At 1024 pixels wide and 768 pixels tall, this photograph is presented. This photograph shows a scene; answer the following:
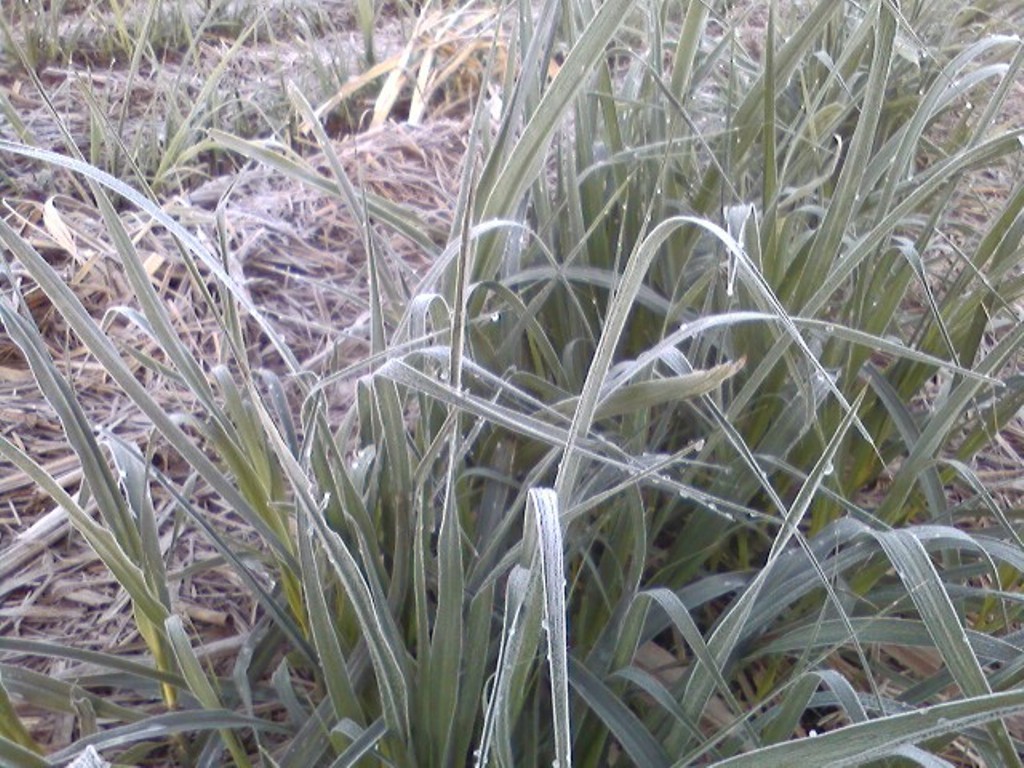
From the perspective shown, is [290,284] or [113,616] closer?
[113,616]

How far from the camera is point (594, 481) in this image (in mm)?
755

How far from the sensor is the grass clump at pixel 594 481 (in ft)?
2.01

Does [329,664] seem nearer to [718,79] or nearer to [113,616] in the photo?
[113,616]

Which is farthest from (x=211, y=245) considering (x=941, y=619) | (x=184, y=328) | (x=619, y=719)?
(x=941, y=619)

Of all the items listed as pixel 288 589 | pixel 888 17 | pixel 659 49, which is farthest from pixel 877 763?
pixel 659 49

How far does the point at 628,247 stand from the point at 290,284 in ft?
1.63

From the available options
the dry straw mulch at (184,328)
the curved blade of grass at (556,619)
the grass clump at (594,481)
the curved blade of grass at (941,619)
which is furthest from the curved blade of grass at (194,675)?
the curved blade of grass at (941,619)

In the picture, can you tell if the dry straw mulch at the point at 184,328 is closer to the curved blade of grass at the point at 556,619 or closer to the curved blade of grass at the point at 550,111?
the curved blade of grass at the point at 550,111

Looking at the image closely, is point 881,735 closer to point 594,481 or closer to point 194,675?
point 594,481

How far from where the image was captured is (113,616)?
0.93 m

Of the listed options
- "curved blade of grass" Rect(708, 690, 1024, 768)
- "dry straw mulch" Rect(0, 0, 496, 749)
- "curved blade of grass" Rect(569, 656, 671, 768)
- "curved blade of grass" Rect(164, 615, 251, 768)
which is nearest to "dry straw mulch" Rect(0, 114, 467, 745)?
"dry straw mulch" Rect(0, 0, 496, 749)

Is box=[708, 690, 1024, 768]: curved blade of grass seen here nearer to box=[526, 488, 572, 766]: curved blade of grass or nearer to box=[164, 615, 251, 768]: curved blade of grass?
box=[526, 488, 572, 766]: curved blade of grass

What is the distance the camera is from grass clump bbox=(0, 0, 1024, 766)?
2.01ft

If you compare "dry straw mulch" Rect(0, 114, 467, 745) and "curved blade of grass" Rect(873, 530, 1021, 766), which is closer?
"curved blade of grass" Rect(873, 530, 1021, 766)
